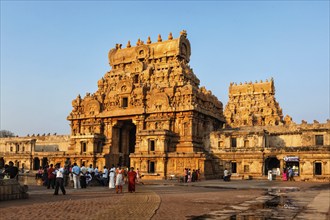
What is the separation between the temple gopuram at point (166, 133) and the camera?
46.2m

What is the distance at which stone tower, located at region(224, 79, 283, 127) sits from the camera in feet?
254

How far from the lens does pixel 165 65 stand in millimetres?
59531

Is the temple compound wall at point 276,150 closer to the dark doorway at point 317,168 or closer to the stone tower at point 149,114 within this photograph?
the dark doorway at point 317,168

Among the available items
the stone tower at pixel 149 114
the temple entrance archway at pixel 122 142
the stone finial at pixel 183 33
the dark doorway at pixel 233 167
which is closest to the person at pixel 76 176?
the stone tower at pixel 149 114

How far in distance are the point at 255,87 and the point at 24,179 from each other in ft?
198

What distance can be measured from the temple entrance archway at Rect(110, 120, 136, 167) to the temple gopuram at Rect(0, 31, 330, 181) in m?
0.15

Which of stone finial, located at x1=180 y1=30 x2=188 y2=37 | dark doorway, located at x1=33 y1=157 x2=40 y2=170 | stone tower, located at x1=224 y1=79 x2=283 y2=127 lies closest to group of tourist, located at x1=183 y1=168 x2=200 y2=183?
stone finial, located at x1=180 y1=30 x2=188 y2=37

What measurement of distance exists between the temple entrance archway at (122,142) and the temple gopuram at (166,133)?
0.15 meters

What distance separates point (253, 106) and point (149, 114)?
33.4 metres

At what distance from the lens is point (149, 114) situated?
5434 cm

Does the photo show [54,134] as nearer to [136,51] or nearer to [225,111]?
[136,51]

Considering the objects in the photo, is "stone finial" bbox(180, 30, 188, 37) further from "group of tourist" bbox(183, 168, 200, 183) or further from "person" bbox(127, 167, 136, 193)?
"person" bbox(127, 167, 136, 193)

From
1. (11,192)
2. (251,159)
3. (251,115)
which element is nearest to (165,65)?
(251,159)

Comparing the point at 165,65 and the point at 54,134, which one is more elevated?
the point at 165,65
